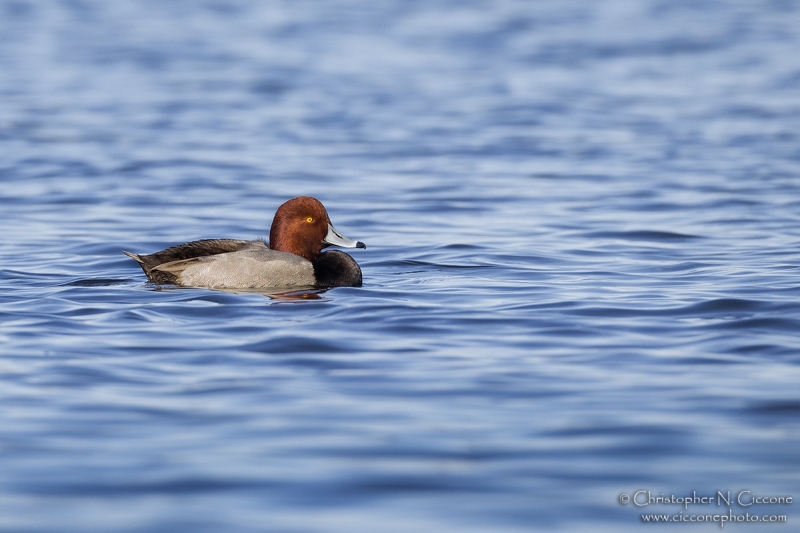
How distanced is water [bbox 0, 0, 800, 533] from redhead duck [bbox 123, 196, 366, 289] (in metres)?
0.18

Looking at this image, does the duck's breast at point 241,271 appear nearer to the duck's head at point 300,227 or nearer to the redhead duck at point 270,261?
the redhead duck at point 270,261

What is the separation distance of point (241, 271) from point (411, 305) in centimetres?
137

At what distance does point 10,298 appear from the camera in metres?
9.02

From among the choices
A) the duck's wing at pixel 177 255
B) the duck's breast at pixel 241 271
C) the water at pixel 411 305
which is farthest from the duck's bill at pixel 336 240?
the duck's wing at pixel 177 255

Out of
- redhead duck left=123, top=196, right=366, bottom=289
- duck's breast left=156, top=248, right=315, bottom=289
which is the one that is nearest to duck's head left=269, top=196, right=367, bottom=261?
redhead duck left=123, top=196, right=366, bottom=289

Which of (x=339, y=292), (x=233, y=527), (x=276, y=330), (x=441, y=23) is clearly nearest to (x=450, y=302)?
(x=339, y=292)

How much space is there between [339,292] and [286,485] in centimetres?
425

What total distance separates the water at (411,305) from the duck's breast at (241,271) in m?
0.17

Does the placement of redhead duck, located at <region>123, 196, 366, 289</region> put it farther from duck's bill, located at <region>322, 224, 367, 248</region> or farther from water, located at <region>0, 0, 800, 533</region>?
water, located at <region>0, 0, 800, 533</region>

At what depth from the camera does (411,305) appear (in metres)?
8.83

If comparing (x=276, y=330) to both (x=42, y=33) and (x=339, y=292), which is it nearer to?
(x=339, y=292)

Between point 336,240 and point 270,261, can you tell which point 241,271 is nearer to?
point 270,261

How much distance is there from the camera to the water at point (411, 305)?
5.25 m

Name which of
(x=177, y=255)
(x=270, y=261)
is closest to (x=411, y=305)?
(x=270, y=261)
